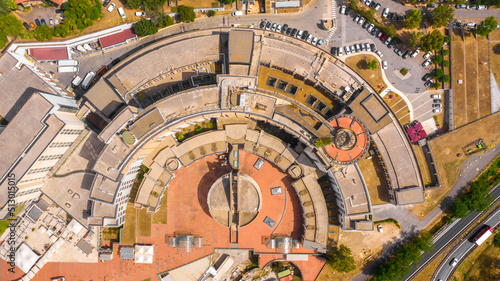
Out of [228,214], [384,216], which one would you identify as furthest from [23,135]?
[384,216]

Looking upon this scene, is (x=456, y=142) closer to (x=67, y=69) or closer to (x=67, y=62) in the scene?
(x=67, y=69)

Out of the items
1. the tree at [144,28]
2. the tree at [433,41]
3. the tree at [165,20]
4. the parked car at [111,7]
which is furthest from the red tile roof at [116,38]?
the tree at [433,41]

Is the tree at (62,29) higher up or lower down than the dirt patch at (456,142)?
higher up

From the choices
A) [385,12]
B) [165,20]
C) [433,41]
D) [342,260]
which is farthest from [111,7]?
[342,260]

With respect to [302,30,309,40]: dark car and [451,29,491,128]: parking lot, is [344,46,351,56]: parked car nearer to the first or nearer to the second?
[302,30,309,40]: dark car

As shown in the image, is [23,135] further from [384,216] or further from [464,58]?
[464,58]

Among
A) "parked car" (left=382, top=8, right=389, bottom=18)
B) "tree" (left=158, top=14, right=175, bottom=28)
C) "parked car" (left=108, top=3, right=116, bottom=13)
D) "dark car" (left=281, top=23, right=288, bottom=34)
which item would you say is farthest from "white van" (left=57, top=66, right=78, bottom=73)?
"parked car" (left=382, top=8, right=389, bottom=18)

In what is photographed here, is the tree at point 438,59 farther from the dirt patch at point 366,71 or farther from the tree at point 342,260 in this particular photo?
the tree at point 342,260
